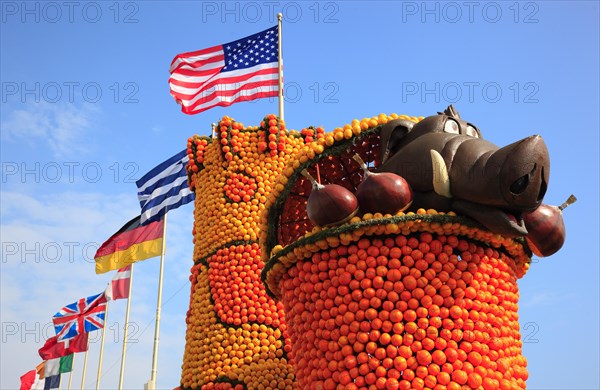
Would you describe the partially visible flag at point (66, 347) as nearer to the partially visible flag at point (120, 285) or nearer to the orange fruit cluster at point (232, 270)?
the partially visible flag at point (120, 285)

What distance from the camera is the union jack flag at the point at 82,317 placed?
26141 millimetres

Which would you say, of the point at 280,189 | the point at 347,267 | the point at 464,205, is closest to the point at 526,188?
the point at 464,205

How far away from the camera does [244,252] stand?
12.8 meters

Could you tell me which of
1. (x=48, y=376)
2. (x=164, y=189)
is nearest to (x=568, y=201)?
(x=164, y=189)

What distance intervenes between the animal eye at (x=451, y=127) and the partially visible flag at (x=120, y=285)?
17480 millimetres

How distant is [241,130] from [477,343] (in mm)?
7989

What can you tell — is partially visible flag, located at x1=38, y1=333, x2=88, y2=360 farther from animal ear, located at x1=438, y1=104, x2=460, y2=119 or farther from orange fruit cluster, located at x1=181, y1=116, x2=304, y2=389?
animal ear, located at x1=438, y1=104, x2=460, y2=119

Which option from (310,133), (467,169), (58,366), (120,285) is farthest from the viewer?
(58,366)

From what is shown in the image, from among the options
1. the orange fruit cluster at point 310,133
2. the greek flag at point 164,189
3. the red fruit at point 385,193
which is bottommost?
the red fruit at point 385,193

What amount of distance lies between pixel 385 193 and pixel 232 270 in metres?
5.75

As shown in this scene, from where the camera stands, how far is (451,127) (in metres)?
8.67

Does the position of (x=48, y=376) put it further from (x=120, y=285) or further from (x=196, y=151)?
(x=196, y=151)

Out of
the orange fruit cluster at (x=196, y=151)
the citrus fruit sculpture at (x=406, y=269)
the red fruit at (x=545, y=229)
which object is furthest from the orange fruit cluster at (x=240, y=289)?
the red fruit at (x=545, y=229)

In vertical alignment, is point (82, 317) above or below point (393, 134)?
above
